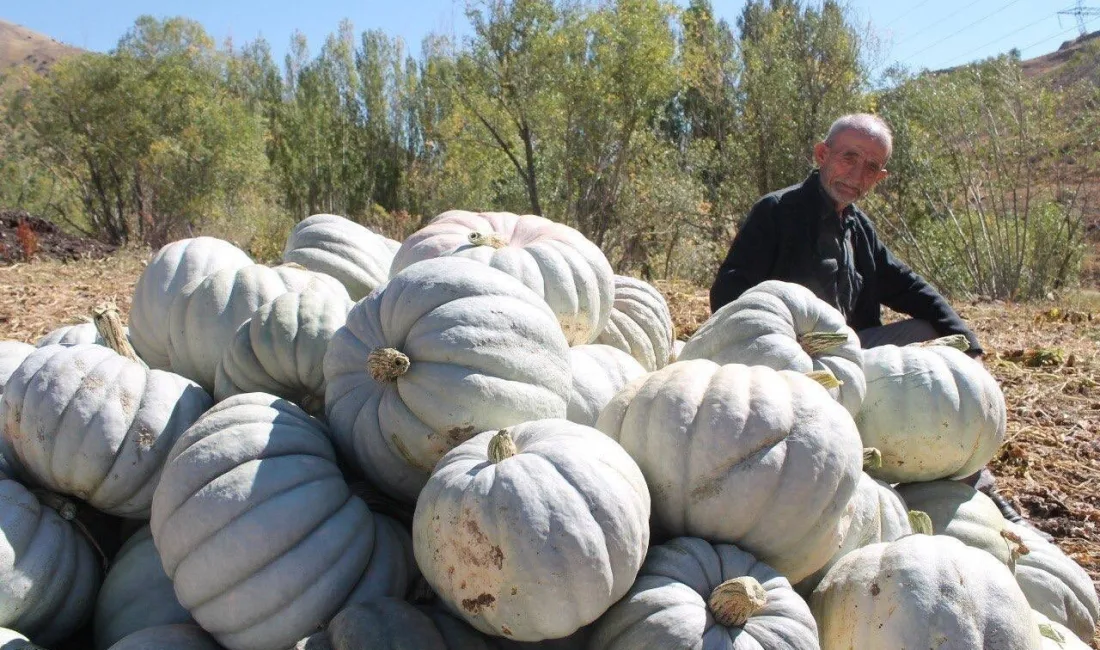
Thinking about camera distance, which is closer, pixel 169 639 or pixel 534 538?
pixel 534 538

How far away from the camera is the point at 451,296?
6.84ft

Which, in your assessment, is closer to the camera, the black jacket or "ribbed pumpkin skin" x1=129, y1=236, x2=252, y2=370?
"ribbed pumpkin skin" x1=129, y1=236, x2=252, y2=370

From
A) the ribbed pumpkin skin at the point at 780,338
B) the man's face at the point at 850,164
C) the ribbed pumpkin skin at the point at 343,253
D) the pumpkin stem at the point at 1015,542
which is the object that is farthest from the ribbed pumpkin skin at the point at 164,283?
the man's face at the point at 850,164

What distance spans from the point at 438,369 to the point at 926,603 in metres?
1.21

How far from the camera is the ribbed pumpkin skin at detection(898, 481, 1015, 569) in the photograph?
2.48m

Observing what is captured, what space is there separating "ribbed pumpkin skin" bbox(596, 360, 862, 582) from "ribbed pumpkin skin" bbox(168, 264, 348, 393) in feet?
4.17

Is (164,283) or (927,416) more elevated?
(164,283)

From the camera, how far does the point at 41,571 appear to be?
1980 mm

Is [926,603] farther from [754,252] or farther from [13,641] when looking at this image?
[754,252]

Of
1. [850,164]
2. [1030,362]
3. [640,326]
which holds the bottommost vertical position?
[1030,362]

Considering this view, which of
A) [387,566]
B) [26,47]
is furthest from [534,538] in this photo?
[26,47]

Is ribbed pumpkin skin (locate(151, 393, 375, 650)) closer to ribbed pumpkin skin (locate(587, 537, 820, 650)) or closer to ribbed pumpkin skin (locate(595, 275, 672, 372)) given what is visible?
ribbed pumpkin skin (locate(587, 537, 820, 650))

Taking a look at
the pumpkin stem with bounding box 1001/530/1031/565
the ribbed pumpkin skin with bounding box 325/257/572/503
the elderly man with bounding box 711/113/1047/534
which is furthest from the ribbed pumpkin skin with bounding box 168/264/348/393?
the elderly man with bounding box 711/113/1047/534

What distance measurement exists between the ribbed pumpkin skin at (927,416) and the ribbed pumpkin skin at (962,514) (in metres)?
0.05
